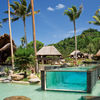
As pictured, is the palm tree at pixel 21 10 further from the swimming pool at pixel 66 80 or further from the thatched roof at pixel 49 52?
the swimming pool at pixel 66 80

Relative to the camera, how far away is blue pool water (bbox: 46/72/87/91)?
761 cm

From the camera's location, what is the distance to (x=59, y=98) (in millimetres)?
6730

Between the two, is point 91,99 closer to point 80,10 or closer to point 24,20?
point 24,20

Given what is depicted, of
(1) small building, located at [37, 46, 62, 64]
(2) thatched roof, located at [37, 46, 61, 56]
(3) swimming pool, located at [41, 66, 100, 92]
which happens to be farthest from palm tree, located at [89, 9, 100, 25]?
(3) swimming pool, located at [41, 66, 100, 92]

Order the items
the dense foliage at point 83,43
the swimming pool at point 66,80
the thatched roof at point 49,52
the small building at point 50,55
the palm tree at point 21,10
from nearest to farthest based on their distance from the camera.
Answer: the swimming pool at point 66,80 < the palm tree at point 21,10 < the small building at point 50,55 < the thatched roof at point 49,52 < the dense foliage at point 83,43

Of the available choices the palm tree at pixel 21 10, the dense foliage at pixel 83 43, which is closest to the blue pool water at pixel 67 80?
the palm tree at pixel 21 10

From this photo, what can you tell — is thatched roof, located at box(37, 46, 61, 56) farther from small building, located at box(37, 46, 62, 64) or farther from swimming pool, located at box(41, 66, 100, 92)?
swimming pool, located at box(41, 66, 100, 92)

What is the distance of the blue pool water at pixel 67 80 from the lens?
7.61m

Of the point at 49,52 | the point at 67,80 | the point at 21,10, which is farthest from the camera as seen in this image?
the point at 49,52

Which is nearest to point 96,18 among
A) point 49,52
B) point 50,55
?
point 49,52

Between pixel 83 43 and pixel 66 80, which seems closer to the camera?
pixel 66 80

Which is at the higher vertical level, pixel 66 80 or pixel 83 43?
pixel 83 43

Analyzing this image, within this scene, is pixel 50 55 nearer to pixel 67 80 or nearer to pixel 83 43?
pixel 67 80

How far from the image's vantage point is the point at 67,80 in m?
7.89
